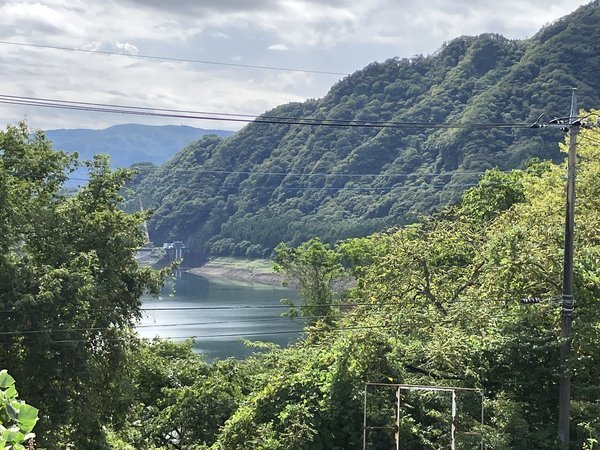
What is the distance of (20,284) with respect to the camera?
12.9m

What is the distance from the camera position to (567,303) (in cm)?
1182

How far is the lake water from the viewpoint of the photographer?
42.6 metres

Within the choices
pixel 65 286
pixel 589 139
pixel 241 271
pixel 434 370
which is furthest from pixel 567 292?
pixel 241 271

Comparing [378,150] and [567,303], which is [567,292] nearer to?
[567,303]

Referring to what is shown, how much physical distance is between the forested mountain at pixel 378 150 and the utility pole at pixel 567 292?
5556 centimetres

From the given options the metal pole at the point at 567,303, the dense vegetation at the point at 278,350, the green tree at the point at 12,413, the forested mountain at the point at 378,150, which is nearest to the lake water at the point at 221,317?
the dense vegetation at the point at 278,350

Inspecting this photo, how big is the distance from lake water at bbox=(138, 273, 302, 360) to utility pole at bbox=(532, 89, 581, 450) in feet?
55.5

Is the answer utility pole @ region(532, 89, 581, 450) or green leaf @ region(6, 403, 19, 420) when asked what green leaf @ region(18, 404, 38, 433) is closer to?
green leaf @ region(6, 403, 19, 420)

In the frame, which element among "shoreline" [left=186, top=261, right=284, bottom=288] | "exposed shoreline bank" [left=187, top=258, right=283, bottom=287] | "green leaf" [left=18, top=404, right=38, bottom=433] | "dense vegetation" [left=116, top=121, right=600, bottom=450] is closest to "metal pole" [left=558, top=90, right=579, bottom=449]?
"dense vegetation" [left=116, top=121, right=600, bottom=450]

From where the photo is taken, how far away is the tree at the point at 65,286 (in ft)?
42.5

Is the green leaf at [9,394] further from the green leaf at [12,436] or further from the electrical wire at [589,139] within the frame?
the electrical wire at [589,139]

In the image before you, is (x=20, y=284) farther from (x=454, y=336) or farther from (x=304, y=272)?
(x=304, y=272)

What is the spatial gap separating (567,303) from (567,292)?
0.67 ft

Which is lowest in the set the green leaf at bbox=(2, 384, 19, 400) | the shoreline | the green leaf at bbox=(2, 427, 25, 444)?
the shoreline
